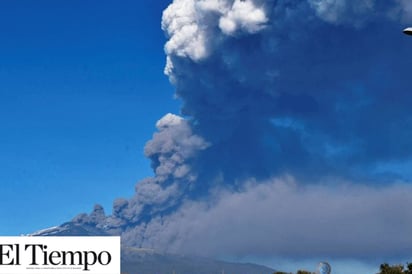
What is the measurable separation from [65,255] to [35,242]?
3.82 metres

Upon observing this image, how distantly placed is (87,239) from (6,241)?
9538 mm

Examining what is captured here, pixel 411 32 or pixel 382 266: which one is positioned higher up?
pixel 411 32

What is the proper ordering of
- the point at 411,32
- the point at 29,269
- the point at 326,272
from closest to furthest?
the point at 411,32, the point at 29,269, the point at 326,272

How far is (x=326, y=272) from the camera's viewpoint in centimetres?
9994

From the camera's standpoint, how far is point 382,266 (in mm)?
131000

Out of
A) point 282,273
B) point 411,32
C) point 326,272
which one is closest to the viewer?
point 411,32

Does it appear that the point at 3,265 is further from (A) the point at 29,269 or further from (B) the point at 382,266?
(B) the point at 382,266

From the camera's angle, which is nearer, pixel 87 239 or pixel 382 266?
pixel 87 239

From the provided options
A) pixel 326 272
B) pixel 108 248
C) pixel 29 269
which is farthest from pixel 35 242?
pixel 326 272

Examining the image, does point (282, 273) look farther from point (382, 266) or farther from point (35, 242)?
point (35, 242)

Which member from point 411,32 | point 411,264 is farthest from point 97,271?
point 411,264
